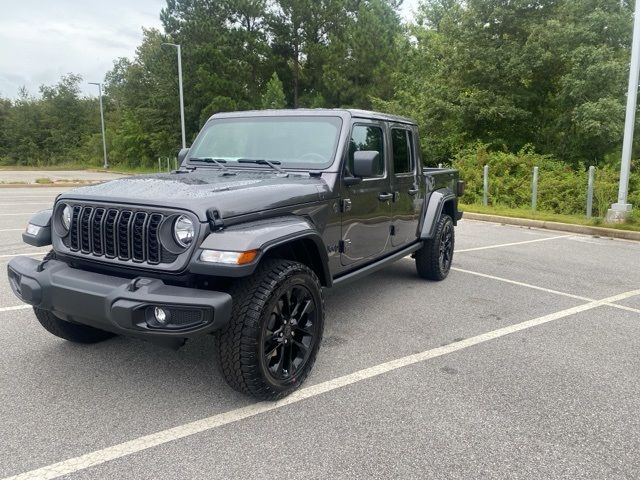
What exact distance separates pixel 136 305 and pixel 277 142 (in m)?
2.02

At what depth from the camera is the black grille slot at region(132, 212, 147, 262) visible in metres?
2.88

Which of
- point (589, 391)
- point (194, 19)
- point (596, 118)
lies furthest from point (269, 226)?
point (194, 19)

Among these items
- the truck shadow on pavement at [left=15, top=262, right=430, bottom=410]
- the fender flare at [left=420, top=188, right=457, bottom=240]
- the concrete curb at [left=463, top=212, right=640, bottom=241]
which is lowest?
the truck shadow on pavement at [left=15, top=262, right=430, bottom=410]

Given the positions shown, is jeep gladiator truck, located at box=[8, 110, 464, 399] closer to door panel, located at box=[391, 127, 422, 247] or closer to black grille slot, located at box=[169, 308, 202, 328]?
black grille slot, located at box=[169, 308, 202, 328]

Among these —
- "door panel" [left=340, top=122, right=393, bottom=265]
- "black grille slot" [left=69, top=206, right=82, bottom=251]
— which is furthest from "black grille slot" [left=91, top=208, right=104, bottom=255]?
"door panel" [left=340, top=122, right=393, bottom=265]

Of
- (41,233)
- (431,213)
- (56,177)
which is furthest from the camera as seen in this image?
(56,177)

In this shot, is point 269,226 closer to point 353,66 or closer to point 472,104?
point 472,104

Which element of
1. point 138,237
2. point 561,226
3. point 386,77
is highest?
point 386,77

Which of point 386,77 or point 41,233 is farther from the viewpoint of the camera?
point 386,77

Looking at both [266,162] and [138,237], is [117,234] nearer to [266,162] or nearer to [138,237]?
[138,237]

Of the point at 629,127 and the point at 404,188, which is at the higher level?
the point at 629,127

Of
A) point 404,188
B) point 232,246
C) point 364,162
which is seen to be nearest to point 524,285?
point 404,188

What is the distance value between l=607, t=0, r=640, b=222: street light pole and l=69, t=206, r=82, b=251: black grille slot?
33.7 ft

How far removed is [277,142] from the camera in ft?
13.7
